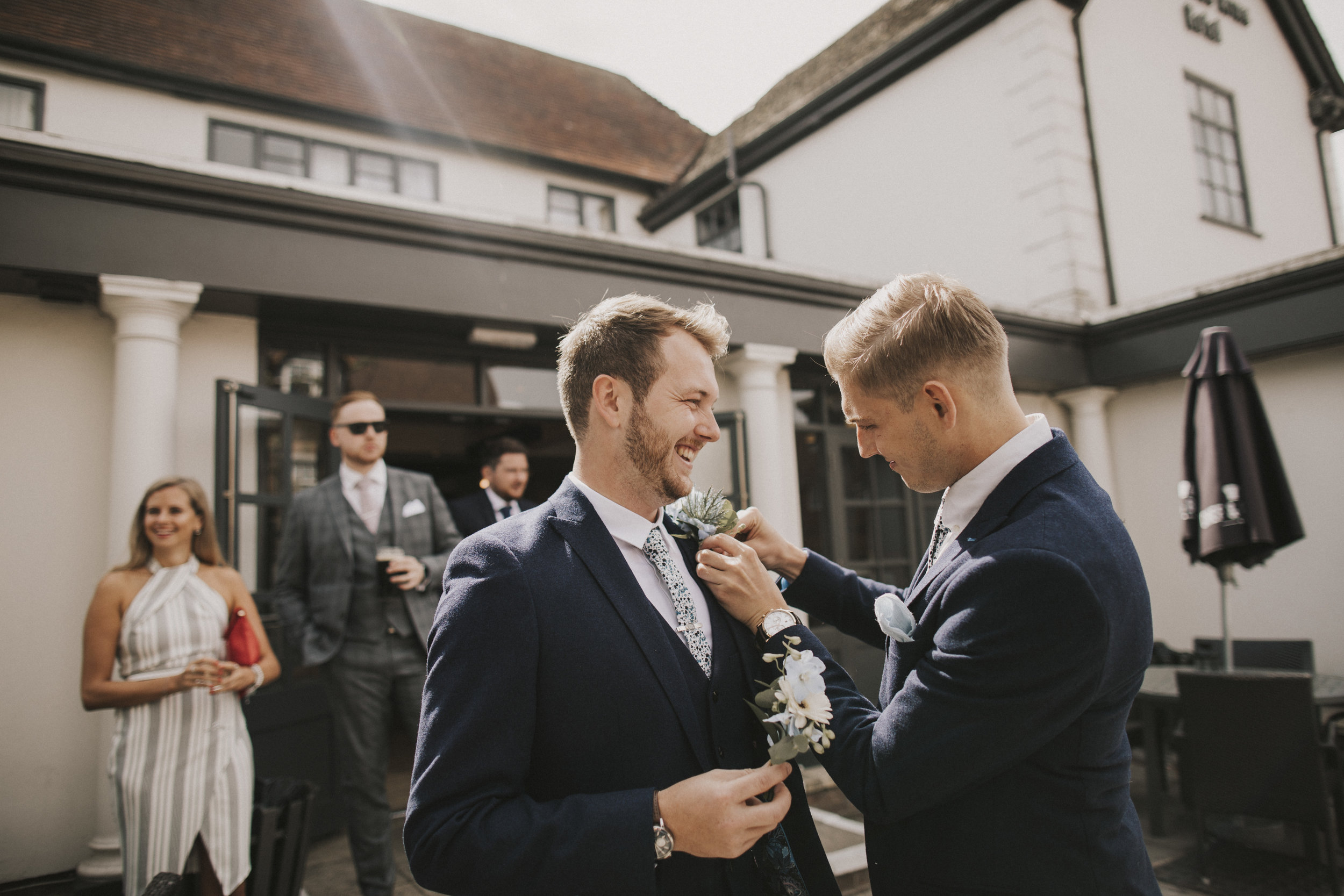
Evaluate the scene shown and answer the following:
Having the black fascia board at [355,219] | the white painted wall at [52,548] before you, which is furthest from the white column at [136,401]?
the black fascia board at [355,219]

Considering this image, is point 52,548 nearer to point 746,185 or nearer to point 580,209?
point 580,209

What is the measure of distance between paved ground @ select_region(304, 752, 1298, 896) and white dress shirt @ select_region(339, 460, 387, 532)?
6.12 feet

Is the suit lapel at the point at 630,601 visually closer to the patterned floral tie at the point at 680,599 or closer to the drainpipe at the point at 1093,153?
the patterned floral tie at the point at 680,599

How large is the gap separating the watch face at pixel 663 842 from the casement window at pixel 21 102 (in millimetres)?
11285

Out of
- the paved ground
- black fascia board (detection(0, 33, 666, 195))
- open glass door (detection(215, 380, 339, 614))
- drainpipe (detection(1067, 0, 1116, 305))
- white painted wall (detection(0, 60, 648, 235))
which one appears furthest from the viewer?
black fascia board (detection(0, 33, 666, 195))

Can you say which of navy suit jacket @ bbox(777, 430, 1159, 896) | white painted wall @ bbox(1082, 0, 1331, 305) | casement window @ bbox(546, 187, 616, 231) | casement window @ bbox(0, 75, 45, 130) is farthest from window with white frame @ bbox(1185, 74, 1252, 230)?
casement window @ bbox(0, 75, 45, 130)

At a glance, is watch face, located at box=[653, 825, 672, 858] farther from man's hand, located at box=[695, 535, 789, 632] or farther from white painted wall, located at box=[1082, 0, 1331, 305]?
white painted wall, located at box=[1082, 0, 1331, 305]

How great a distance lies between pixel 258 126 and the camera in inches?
393

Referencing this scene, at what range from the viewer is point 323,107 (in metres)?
10.3

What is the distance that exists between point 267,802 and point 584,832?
259cm

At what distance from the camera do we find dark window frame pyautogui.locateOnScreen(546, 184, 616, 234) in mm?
12094

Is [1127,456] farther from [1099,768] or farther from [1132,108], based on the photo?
[1099,768]

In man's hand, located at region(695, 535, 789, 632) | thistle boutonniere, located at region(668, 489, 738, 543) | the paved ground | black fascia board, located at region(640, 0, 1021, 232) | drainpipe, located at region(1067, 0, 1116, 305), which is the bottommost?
the paved ground

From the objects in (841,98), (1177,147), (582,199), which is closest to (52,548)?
(582,199)
